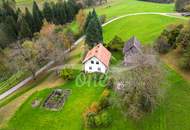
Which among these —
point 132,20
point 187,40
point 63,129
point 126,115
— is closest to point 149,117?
point 126,115

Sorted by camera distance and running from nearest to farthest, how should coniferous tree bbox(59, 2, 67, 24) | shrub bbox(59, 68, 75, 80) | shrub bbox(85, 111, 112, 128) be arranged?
shrub bbox(85, 111, 112, 128), shrub bbox(59, 68, 75, 80), coniferous tree bbox(59, 2, 67, 24)

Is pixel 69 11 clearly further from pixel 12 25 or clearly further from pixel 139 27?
pixel 139 27

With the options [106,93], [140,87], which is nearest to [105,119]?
[106,93]

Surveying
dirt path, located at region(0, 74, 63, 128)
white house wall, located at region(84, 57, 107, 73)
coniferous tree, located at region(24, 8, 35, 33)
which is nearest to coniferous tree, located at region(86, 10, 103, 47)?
white house wall, located at region(84, 57, 107, 73)

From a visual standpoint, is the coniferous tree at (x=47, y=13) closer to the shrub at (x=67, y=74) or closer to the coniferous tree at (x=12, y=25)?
the coniferous tree at (x=12, y=25)

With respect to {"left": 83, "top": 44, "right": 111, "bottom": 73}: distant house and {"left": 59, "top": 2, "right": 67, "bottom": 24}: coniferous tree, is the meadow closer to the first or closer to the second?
{"left": 83, "top": 44, "right": 111, "bottom": 73}: distant house

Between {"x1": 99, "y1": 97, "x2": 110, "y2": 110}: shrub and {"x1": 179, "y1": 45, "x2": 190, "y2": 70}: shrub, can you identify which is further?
{"x1": 179, "y1": 45, "x2": 190, "y2": 70}: shrub

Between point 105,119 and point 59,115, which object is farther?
point 59,115
